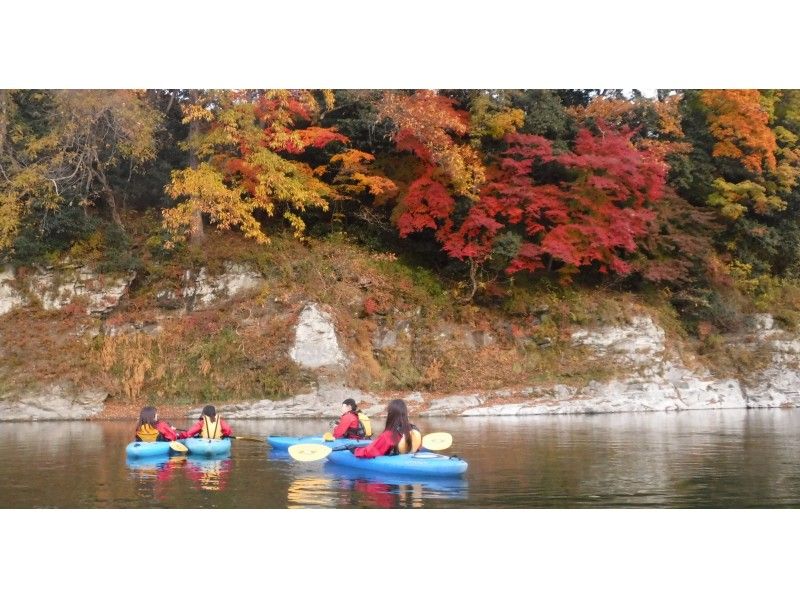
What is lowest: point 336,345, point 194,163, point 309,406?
point 309,406

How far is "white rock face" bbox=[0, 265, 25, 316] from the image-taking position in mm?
20906

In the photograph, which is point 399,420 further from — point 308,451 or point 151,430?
point 151,430

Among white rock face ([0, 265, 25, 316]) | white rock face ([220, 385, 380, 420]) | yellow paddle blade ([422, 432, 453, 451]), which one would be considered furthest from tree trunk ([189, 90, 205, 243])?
yellow paddle blade ([422, 432, 453, 451])

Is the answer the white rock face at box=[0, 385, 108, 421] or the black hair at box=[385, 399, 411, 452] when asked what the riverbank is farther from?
the black hair at box=[385, 399, 411, 452]

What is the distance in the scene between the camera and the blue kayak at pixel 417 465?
1053cm

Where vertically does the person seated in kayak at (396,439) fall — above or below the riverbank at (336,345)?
below

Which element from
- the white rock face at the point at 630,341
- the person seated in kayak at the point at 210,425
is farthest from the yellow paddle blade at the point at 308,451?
the white rock face at the point at 630,341

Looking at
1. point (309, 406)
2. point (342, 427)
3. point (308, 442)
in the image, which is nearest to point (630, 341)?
point (309, 406)

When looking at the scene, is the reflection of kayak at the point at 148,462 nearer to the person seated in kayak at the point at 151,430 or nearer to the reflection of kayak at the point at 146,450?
the reflection of kayak at the point at 146,450

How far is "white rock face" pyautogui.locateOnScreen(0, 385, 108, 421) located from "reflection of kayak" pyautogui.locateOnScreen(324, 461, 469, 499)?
9.26 m

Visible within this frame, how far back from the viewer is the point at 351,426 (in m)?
13.2

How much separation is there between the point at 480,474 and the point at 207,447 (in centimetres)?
463

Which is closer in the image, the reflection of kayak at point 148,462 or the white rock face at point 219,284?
the reflection of kayak at point 148,462

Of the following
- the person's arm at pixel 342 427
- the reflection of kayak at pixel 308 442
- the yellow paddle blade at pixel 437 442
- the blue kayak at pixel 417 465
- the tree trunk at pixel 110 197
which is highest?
the tree trunk at pixel 110 197
